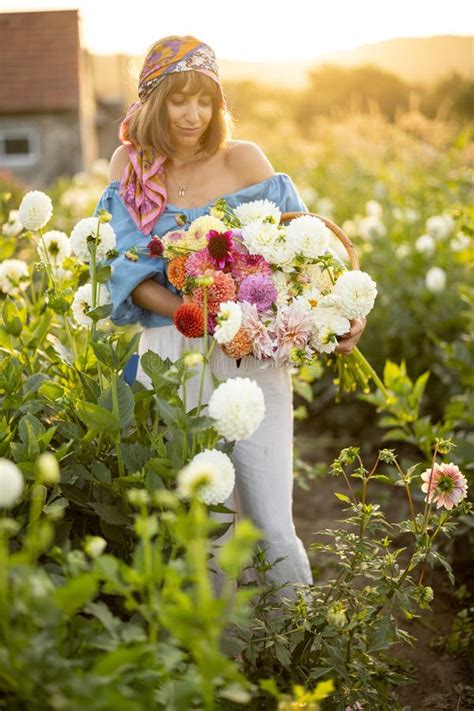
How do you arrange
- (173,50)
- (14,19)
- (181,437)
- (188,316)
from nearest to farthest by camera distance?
(181,437), (188,316), (173,50), (14,19)

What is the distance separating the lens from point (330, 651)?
6.45ft

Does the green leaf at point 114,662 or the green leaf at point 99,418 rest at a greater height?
the green leaf at point 114,662

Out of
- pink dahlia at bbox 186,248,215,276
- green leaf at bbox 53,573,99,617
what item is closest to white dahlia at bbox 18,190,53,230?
pink dahlia at bbox 186,248,215,276

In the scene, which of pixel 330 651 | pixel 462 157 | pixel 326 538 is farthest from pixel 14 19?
pixel 330 651

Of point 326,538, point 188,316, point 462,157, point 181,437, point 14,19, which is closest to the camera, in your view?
point 181,437

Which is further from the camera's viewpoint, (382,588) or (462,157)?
Answer: (462,157)

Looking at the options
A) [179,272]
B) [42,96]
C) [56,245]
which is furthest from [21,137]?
[179,272]

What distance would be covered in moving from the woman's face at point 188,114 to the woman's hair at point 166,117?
0.04 feet

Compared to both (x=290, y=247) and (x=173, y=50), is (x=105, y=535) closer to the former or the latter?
(x=290, y=247)

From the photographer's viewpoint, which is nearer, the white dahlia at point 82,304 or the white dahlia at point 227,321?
the white dahlia at point 227,321

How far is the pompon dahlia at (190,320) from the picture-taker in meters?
2.00

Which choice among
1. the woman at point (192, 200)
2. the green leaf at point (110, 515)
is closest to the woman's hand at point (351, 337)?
the woman at point (192, 200)

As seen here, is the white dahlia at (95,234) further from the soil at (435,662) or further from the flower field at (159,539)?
the soil at (435,662)

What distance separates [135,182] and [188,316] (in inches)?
27.7
